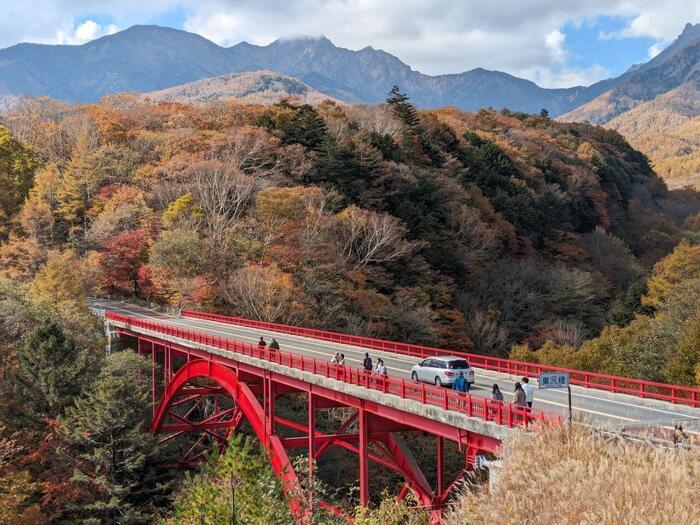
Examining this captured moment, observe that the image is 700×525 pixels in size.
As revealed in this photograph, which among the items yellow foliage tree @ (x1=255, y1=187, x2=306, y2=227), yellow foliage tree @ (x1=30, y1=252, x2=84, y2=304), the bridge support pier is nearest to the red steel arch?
the bridge support pier

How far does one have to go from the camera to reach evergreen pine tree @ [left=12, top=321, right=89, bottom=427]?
3216 cm

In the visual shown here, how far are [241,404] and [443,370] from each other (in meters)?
9.82

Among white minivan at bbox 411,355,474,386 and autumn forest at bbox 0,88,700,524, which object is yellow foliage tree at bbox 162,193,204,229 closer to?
autumn forest at bbox 0,88,700,524

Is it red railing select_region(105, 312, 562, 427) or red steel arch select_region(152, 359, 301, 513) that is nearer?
red railing select_region(105, 312, 562, 427)

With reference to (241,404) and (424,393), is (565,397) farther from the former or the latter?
(241,404)

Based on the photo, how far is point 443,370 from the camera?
2198 cm

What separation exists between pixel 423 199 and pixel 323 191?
1468 centimetres

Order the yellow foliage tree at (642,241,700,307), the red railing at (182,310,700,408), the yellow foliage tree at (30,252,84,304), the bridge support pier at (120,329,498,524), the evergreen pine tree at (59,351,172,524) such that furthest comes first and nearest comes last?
the yellow foliage tree at (642,241,700,307) → the yellow foliage tree at (30,252,84,304) → the evergreen pine tree at (59,351,172,524) → the red railing at (182,310,700,408) → the bridge support pier at (120,329,498,524)

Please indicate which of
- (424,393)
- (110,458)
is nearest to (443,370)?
(424,393)

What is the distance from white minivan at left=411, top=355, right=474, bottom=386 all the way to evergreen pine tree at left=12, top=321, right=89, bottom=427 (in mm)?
18453

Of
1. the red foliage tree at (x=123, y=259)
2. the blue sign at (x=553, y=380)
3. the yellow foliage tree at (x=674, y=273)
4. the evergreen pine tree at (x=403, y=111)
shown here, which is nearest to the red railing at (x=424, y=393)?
the blue sign at (x=553, y=380)

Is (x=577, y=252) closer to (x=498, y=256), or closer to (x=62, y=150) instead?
(x=498, y=256)

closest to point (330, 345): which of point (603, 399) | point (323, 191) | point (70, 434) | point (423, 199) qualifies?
point (70, 434)

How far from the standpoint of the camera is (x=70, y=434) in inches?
1179
